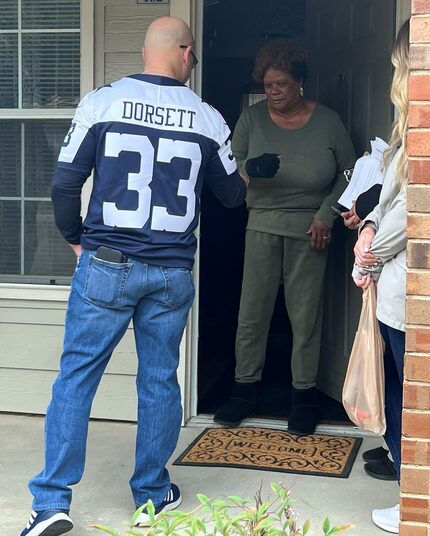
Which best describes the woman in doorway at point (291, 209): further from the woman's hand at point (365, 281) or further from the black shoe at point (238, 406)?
the woman's hand at point (365, 281)

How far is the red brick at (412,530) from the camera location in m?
2.17

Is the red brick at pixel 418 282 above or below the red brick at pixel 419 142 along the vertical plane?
below

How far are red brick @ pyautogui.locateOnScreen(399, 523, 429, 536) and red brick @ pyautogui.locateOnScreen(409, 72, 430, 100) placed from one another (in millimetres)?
1095

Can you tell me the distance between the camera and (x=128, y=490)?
320 centimetres

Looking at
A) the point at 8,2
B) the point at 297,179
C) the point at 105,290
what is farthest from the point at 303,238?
the point at 8,2

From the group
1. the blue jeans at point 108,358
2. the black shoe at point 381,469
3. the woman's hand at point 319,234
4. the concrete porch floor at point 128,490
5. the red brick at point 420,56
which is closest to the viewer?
the red brick at point 420,56

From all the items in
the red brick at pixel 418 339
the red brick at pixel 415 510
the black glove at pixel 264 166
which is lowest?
the red brick at pixel 415 510

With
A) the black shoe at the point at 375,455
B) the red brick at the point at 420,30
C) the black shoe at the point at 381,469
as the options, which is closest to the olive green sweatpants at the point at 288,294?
the black shoe at the point at 375,455

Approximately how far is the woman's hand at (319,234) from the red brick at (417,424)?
1875mm

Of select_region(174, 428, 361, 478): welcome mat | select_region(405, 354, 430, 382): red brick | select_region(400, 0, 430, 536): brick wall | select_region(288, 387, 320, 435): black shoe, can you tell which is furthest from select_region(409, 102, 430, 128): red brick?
select_region(288, 387, 320, 435): black shoe

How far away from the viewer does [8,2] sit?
400cm

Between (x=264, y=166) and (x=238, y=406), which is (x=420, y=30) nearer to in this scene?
(x=264, y=166)

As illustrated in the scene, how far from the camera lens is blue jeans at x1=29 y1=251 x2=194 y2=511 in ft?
8.94

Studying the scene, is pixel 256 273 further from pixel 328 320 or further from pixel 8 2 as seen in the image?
pixel 8 2
